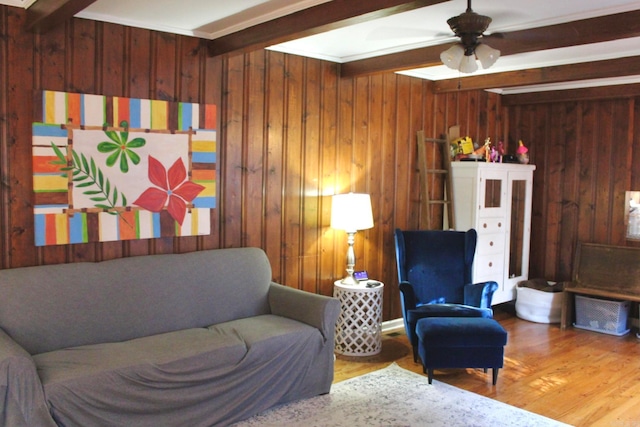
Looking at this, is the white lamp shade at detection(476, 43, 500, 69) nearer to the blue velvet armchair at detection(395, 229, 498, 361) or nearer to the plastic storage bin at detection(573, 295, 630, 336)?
the blue velvet armchair at detection(395, 229, 498, 361)

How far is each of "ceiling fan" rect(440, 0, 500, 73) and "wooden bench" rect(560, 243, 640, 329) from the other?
306cm

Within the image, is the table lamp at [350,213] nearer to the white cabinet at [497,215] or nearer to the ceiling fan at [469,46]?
the white cabinet at [497,215]

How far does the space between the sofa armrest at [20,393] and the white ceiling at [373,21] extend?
1.91 metres

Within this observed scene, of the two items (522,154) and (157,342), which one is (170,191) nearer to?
(157,342)

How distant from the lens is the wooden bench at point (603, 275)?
543 centimetres

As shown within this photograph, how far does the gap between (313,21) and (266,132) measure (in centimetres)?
134

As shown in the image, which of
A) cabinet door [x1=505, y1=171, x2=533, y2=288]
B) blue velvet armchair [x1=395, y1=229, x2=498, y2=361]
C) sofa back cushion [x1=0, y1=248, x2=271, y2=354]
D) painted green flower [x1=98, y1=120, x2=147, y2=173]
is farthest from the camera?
cabinet door [x1=505, y1=171, x2=533, y2=288]

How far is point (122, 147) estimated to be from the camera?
12.0ft

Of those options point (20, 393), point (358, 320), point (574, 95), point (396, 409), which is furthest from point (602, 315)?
point (20, 393)

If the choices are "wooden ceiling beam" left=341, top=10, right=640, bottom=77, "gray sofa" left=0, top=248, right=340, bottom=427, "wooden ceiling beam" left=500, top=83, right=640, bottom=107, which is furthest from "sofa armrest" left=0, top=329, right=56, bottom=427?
"wooden ceiling beam" left=500, top=83, right=640, bottom=107

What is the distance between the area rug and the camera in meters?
3.33

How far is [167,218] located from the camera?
3.87 meters

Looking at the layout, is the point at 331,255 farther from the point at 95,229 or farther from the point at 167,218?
the point at 95,229

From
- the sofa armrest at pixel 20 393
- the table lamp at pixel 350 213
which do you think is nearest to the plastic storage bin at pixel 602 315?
the table lamp at pixel 350 213
